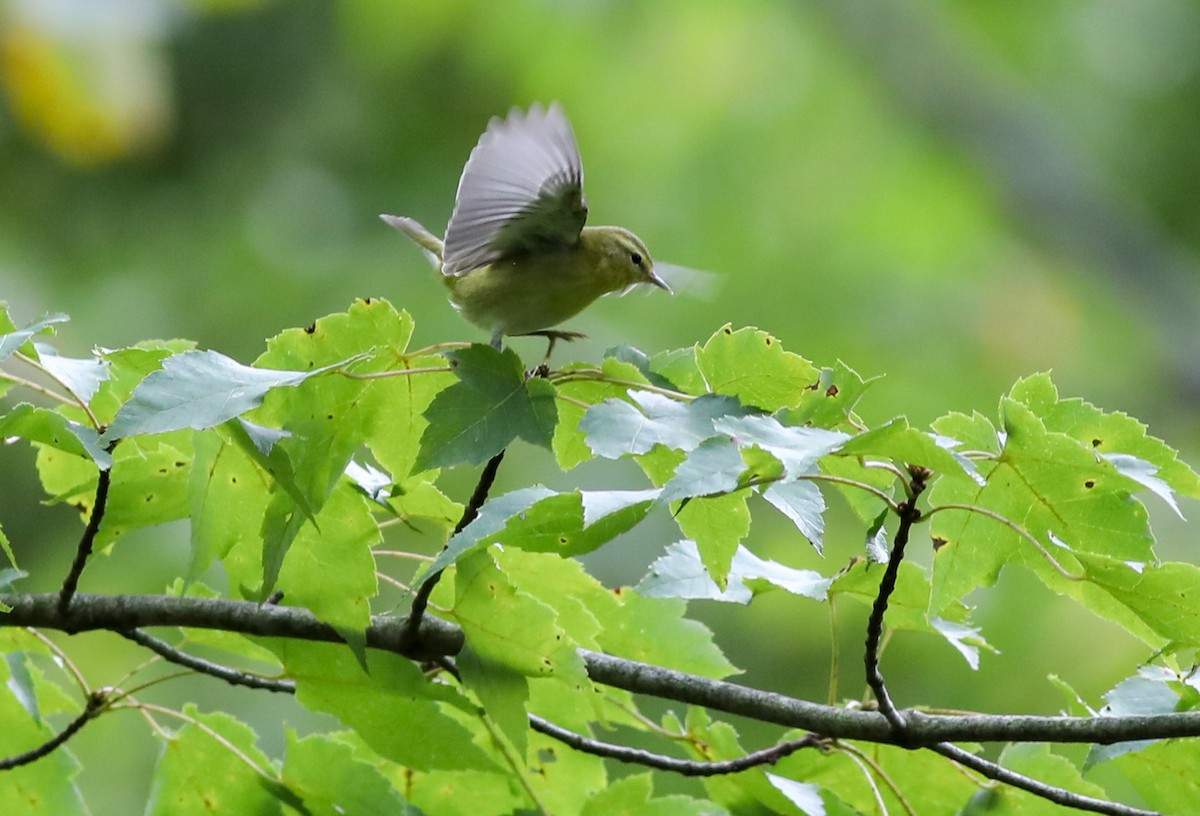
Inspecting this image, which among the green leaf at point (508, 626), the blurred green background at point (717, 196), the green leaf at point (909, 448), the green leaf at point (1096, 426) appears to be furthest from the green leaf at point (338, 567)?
the blurred green background at point (717, 196)

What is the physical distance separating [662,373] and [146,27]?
4.26m

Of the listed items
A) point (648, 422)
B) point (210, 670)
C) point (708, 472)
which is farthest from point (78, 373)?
point (708, 472)

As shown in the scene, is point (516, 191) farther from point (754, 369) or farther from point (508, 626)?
point (508, 626)

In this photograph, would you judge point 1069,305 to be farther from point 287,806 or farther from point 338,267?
point 287,806

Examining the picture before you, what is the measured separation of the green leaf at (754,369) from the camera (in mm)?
1523

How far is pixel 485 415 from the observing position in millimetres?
1476

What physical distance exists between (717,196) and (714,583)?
6.14 metres

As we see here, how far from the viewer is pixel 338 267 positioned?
6.81 metres

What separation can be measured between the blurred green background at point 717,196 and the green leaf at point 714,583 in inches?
146

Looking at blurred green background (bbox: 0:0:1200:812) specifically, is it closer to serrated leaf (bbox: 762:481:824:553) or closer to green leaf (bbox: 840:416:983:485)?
serrated leaf (bbox: 762:481:824:553)

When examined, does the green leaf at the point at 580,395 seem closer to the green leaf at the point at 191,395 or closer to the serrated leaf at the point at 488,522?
the serrated leaf at the point at 488,522

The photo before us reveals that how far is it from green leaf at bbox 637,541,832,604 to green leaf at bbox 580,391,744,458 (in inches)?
13.0

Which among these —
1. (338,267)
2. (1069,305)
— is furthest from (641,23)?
(1069,305)

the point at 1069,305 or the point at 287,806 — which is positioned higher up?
the point at 287,806
